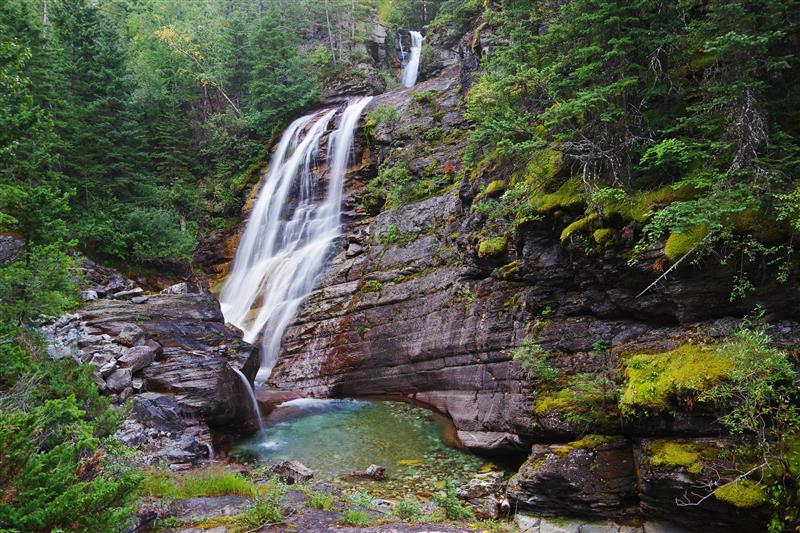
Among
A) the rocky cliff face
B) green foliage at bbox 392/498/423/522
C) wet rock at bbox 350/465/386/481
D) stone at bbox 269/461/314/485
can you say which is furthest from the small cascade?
green foliage at bbox 392/498/423/522

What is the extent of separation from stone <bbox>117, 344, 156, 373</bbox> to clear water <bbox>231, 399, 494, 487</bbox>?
10.5ft

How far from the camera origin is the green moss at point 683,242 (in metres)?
7.30

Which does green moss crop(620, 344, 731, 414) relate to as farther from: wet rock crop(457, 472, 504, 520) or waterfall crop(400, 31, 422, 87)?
waterfall crop(400, 31, 422, 87)

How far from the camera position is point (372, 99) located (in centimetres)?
2669

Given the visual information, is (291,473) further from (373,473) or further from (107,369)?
(107,369)

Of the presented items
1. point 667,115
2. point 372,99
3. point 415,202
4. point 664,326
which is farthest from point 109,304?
point 372,99

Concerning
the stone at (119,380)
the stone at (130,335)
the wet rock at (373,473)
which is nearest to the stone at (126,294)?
the stone at (130,335)

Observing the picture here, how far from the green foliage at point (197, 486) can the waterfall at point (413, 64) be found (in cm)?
2906

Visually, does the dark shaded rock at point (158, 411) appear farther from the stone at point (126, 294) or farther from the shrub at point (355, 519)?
the shrub at point (355, 519)

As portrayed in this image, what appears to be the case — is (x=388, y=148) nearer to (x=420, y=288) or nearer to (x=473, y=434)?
(x=420, y=288)

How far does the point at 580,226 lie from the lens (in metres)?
9.42

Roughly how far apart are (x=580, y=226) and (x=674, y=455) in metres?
4.50

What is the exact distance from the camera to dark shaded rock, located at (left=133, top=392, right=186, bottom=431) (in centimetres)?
1052

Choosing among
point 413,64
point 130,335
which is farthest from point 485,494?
point 413,64
